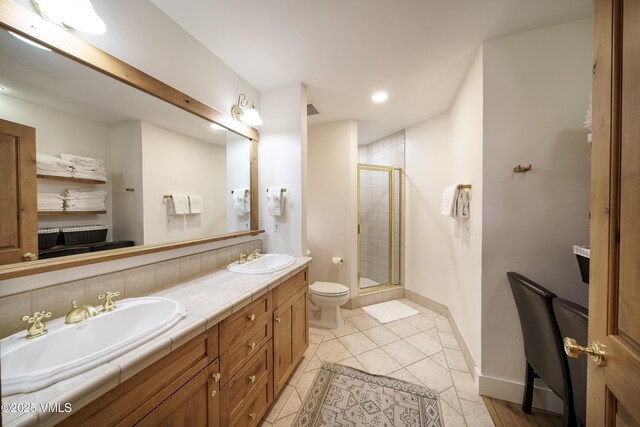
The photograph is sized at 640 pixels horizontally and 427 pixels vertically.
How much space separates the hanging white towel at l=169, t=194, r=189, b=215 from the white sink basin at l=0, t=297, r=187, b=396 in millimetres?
Result: 568

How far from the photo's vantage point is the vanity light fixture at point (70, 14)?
871mm

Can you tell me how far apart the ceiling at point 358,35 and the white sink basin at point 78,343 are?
166 centimetres

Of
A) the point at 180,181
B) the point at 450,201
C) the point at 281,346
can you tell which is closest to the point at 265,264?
the point at 281,346

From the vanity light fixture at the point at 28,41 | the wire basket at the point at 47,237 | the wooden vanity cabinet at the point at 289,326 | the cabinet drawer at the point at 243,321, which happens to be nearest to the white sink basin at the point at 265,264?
the wooden vanity cabinet at the point at 289,326

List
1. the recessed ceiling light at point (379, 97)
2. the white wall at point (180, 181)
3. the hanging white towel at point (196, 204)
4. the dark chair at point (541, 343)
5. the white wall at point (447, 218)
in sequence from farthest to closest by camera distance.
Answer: the recessed ceiling light at point (379, 97) < the white wall at point (447, 218) < the hanging white towel at point (196, 204) < the white wall at point (180, 181) < the dark chair at point (541, 343)

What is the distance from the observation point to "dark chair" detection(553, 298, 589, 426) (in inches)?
36.5

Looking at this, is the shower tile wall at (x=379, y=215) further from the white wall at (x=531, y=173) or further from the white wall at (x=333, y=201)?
the white wall at (x=531, y=173)

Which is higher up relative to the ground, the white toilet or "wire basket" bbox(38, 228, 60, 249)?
"wire basket" bbox(38, 228, 60, 249)

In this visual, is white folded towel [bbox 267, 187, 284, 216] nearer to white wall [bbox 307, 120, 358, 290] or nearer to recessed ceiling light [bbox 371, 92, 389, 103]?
white wall [bbox 307, 120, 358, 290]

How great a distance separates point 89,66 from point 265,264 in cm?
156

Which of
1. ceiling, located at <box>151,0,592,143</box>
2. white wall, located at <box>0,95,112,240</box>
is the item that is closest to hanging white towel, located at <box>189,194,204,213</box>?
white wall, located at <box>0,95,112,240</box>

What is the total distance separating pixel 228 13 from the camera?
1330 millimetres

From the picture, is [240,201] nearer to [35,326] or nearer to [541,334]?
[35,326]

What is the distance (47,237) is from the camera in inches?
35.8
